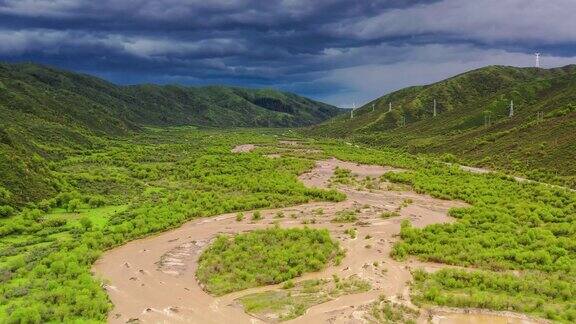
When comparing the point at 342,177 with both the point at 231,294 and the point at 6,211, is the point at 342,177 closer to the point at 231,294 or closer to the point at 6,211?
the point at 6,211

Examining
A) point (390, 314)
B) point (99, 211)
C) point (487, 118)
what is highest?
point (487, 118)

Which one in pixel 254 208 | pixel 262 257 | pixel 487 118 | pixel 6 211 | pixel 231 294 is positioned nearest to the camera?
pixel 231 294

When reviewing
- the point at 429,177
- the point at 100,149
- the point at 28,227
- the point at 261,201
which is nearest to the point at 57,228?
the point at 28,227

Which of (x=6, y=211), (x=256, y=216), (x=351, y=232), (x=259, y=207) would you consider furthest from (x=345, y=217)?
(x=6, y=211)

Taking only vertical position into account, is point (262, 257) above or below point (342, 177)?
below

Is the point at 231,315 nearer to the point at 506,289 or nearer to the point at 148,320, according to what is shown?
the point at 148,320

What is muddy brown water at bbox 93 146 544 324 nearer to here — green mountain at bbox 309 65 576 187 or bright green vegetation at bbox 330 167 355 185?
bright green vegetation at bbox 330 167 355 185

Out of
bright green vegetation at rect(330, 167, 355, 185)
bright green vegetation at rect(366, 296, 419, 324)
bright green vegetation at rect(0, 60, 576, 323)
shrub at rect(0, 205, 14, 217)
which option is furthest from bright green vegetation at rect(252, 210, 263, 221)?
bright green vegetation at rect(330, 167, 355, 185)
